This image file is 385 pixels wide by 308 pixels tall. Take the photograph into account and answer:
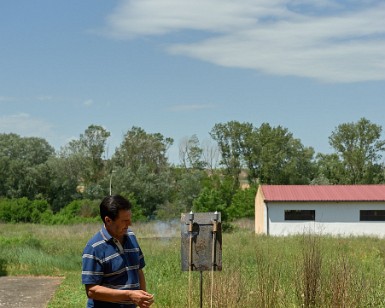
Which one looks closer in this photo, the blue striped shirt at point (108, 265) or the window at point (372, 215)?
the blue striped shirt at point (108, 265)

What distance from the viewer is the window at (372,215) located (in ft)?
120

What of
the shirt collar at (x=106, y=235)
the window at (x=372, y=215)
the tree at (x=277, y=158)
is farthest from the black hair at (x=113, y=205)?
the tree at (x=277, y=158)

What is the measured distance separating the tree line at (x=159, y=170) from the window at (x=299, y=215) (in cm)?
1493

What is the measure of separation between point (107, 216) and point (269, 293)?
5613 millimetres

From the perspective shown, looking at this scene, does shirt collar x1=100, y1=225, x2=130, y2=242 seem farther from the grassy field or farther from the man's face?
the grassy field

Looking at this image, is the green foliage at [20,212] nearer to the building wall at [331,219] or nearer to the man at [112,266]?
the building wall at [331,219]

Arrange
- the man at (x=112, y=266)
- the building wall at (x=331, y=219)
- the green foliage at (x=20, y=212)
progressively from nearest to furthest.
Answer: the man at (x=112, y=266)
the building wall at (x=331, y=219)
the green foliage at (x=20, y=212)

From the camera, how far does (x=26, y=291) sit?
14.6 m

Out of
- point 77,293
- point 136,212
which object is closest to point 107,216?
point 77,293

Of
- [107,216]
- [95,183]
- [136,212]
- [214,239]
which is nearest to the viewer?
[107,216]

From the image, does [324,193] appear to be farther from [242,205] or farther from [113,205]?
[113,205]

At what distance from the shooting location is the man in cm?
439

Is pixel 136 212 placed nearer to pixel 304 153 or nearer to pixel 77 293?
pixel 304 153

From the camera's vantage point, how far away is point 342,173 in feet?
196
